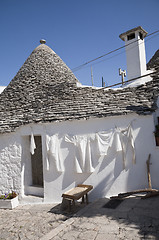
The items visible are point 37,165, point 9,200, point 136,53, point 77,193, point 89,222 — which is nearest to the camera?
point 89,222

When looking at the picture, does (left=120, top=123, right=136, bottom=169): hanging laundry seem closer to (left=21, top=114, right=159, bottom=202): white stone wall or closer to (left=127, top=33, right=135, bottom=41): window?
(left=21, top=114, right=159, bottom=202): white stone wall

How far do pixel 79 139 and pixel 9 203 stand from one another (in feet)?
13.2

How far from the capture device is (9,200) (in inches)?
297

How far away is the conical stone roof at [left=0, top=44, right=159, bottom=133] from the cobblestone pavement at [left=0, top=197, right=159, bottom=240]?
325 cm

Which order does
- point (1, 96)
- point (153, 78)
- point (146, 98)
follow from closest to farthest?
1. point (146, 98)
2. point (153, 78)
3. point (1, 96)

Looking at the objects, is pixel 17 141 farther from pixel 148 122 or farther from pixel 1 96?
pixel 148 122

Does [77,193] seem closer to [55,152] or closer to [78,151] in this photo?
[78,151]

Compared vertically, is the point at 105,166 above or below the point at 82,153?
below

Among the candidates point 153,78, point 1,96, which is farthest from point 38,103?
point 153,78

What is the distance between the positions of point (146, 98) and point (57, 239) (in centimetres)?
596

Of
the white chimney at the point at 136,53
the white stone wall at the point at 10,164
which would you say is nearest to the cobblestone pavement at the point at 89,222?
the white stone wall at the point at 10,164

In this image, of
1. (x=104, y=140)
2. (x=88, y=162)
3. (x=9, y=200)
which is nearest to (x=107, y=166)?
(x=88, y=162)

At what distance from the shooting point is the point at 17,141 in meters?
8.12

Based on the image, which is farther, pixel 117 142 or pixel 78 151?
pixel 78 151
